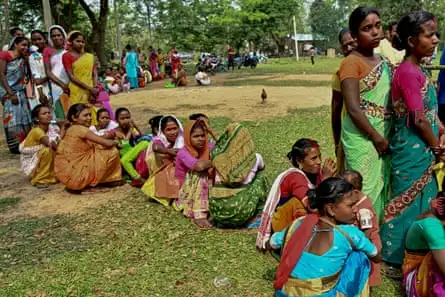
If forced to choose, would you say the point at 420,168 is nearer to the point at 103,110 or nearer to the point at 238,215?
the point at 238,215

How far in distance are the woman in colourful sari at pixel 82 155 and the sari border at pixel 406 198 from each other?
130 inches

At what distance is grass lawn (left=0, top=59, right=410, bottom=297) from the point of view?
10.7ft

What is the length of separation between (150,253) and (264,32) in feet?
126

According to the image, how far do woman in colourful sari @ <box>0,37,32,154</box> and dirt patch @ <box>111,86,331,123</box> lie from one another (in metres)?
2.97

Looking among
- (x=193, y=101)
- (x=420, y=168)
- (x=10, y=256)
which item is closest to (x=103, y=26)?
(x=193, y=101)

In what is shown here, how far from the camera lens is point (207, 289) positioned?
3.19 metres

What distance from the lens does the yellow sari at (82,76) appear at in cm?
652

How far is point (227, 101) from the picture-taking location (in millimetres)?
12211

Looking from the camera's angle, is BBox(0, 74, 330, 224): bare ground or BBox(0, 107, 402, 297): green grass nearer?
BBox(0, 107, 402, 297): green grass

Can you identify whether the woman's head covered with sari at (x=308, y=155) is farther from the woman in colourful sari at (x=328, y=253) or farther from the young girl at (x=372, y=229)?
the woman in colourful sari at (x=328, y=253)

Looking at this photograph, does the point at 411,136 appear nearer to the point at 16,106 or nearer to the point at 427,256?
the point at 427,256

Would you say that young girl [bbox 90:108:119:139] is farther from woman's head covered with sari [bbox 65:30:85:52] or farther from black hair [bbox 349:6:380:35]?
black hair [bbox 349:6:380:35]

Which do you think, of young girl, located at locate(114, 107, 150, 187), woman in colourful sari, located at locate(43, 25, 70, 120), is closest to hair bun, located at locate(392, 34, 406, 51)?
young girl, located at locate(114, 107, 150, 187)

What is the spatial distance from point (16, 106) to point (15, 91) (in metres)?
0.23
